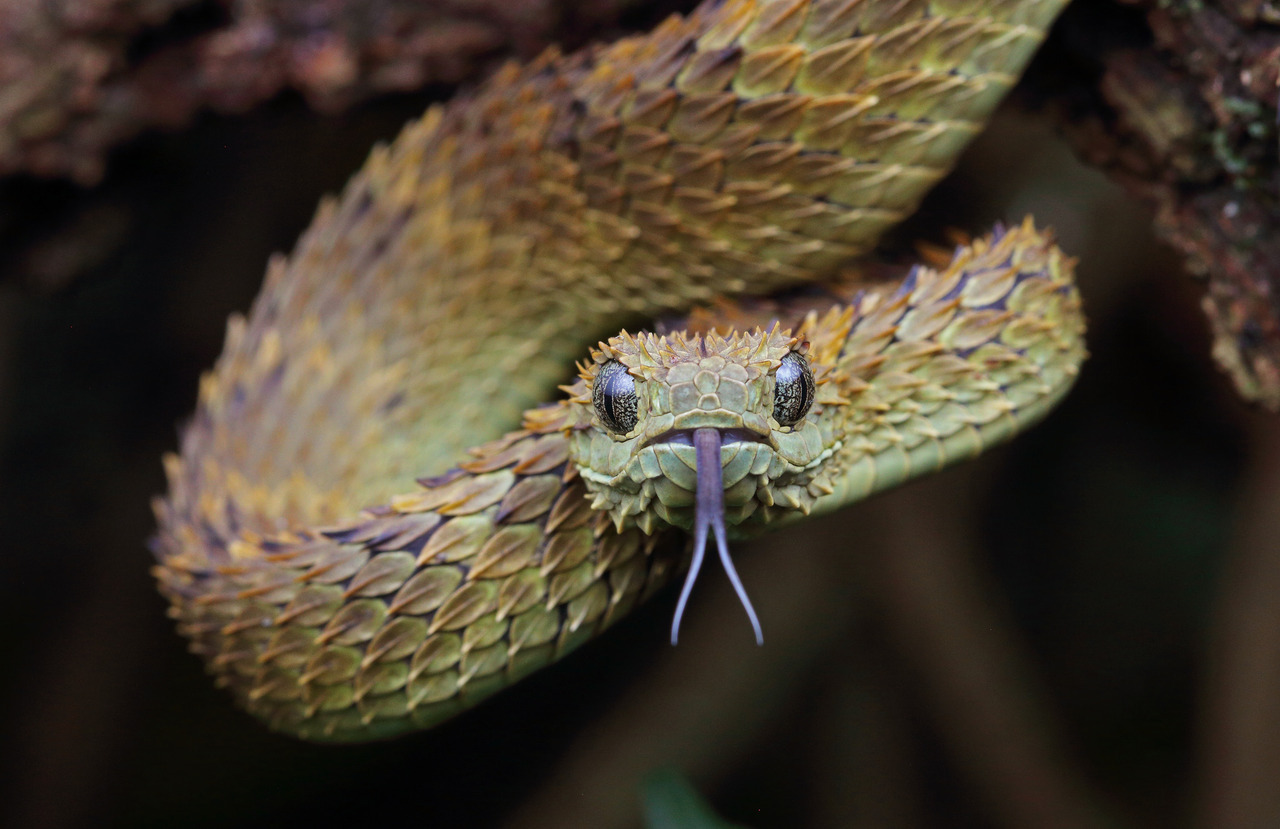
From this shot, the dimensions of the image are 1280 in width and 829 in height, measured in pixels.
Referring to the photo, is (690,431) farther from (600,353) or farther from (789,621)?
(789,621)

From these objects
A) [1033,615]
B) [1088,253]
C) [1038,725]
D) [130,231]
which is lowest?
[1038,725]

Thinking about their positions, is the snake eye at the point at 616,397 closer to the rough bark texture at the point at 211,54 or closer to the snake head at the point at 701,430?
the snake head at the point at 701,430

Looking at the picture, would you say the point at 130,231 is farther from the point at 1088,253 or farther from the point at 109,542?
the point at 1088,253

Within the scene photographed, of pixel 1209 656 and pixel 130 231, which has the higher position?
pixel 130 231

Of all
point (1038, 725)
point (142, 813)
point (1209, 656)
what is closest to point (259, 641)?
point (142, 813)

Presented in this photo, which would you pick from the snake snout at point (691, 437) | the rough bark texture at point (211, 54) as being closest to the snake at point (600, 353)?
the snake snout at point (691, 437)

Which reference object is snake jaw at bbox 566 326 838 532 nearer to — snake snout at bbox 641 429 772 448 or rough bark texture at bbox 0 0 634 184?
snake snout at bbox 641 429 772 448
